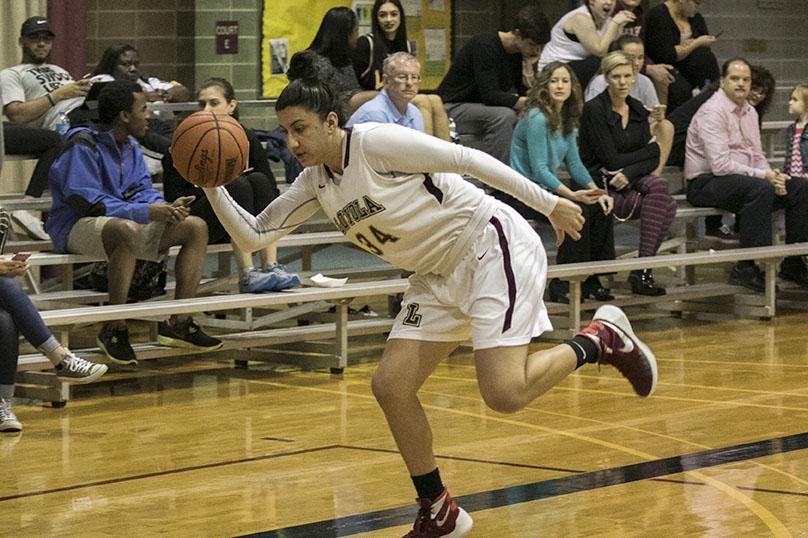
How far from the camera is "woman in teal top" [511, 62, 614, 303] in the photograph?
309 inches

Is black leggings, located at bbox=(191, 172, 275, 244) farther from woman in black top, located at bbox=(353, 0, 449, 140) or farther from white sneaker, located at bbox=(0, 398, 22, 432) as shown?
white sneaker, located at bbox=(0, 398, 22, 432)

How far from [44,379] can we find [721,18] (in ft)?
24.6

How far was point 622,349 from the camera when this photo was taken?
4.39m

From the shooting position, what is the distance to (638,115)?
→ 846 centimetres

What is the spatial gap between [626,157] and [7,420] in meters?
4.13

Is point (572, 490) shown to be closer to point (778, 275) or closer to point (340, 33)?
point (340, 33)

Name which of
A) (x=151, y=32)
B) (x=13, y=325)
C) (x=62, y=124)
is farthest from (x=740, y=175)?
(x=13, y=325)

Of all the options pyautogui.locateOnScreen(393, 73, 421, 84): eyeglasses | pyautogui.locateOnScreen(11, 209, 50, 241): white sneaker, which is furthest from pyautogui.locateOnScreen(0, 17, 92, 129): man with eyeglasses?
pyautogui.locateOnScreen(393, 73, 421, 84): eyeglasses

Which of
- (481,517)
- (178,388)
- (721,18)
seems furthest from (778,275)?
(481,517)

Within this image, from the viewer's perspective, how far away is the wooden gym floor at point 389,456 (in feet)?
13.6

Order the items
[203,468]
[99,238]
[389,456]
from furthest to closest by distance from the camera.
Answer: [99,238]
[389,456]
[203,468]

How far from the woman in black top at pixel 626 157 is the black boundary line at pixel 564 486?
3.11 metres

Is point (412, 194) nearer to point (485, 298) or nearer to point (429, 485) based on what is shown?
point (485, 298)

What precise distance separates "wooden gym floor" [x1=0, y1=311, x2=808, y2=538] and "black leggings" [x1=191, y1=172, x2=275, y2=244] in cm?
71
